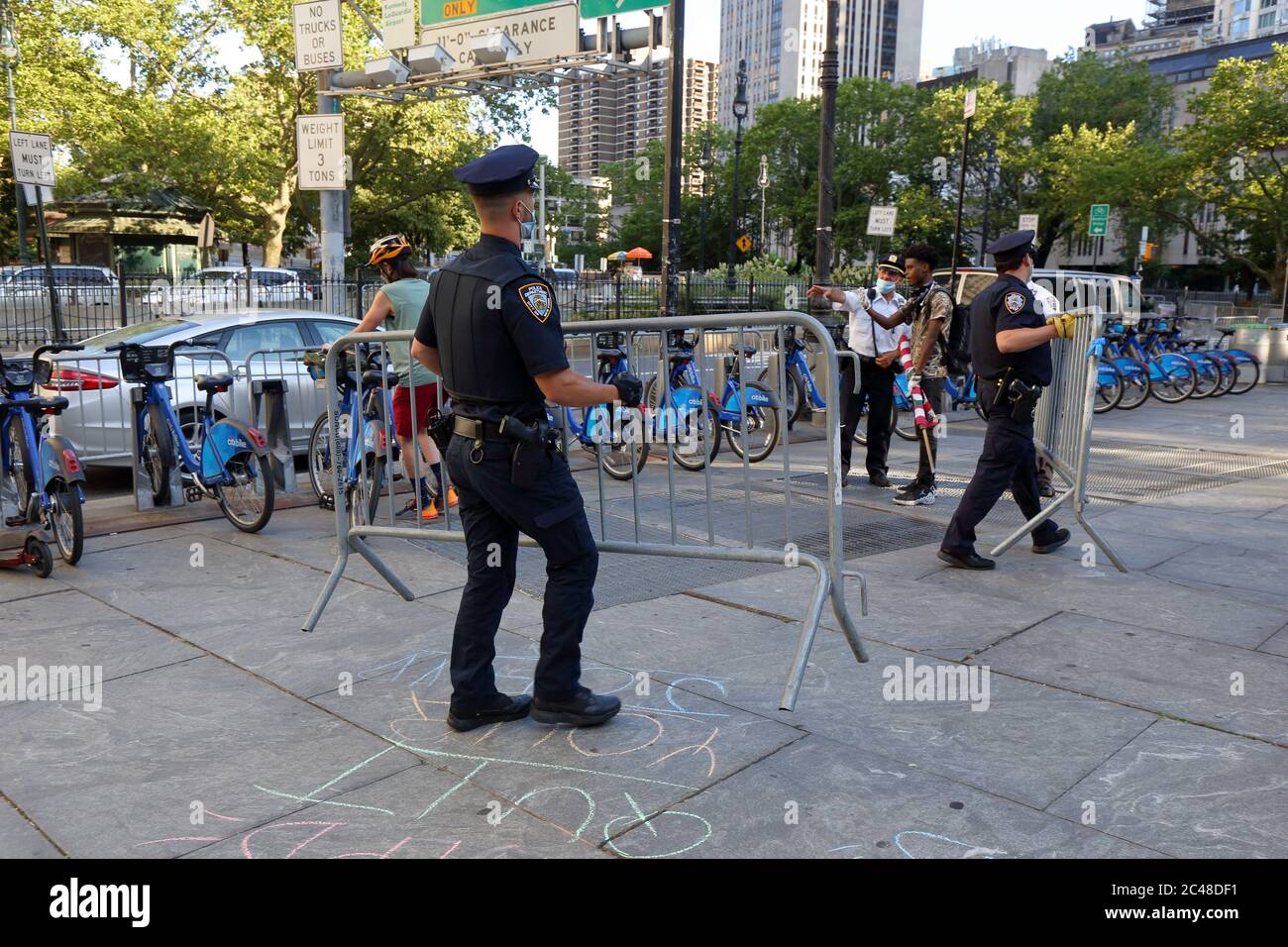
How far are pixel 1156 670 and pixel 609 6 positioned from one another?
1207 cm

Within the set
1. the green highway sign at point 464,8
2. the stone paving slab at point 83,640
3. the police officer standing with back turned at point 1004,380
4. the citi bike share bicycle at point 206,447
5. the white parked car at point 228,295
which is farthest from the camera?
the white parked car at point 228,295

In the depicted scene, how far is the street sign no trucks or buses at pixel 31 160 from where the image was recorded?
12914mm

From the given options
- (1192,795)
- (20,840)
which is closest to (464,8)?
(20,840)

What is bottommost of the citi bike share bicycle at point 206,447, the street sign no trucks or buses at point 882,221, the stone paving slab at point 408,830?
the stone paving slab at point 408,830

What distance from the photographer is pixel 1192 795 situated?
3.45 meters

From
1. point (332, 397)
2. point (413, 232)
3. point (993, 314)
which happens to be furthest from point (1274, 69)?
point (332, 397)

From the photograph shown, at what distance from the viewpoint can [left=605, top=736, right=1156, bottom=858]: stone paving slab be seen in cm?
312

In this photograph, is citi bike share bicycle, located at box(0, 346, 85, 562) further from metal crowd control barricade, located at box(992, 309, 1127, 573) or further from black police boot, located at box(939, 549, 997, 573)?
metal crowd control barricade, located at box(992, 309, 1127, 573)

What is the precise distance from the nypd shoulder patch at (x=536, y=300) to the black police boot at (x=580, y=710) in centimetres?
141

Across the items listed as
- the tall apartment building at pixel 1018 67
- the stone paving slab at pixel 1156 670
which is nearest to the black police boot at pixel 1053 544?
the stone paving slab at pixel 1156 670

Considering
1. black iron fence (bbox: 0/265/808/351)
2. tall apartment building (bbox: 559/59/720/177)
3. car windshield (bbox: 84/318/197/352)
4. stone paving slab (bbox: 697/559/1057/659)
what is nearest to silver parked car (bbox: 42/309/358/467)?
car windshield (bbox: 84/318/197/352)

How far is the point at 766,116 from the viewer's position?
6750cm

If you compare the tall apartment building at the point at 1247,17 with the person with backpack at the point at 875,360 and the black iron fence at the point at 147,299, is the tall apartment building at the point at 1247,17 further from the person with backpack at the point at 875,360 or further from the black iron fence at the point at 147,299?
the person with backpack at the point at 875,360
